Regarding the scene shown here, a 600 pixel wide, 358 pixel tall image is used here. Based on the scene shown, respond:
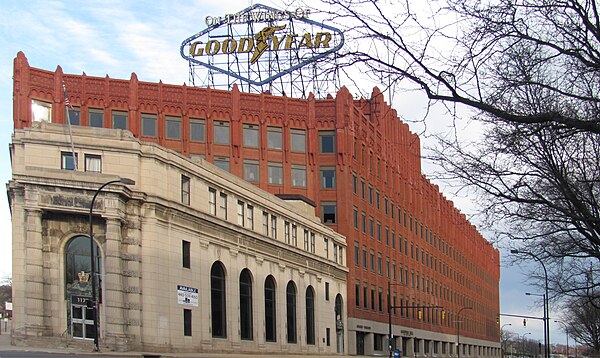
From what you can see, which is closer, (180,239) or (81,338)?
(81,338)

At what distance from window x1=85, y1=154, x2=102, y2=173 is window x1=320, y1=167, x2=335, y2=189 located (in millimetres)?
40847

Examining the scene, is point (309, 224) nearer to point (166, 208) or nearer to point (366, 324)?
point (366, 324)

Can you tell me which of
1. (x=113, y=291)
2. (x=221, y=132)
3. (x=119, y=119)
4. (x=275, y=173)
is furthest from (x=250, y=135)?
(x=113, y=291)

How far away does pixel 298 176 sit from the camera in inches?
3450

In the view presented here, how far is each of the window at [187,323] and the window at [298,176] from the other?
117 ft

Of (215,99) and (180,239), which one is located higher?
(215,99)

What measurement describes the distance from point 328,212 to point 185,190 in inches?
1377

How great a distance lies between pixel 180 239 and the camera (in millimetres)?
53000

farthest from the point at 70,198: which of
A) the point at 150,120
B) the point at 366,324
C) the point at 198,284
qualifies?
the point at 366,324

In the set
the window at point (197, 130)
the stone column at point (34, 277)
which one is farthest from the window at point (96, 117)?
the stone column at point (34, 277)

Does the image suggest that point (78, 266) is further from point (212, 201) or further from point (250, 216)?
point (250, 216)

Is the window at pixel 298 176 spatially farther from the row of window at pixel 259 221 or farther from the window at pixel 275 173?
the row of window at pixel 259 221

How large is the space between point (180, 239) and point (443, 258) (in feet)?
281

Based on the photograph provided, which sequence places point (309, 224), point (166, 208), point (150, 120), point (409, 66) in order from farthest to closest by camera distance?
1. point (150, 120)
2. point (309, 224)
3. point (166, 208)
4. point (409, 66)
